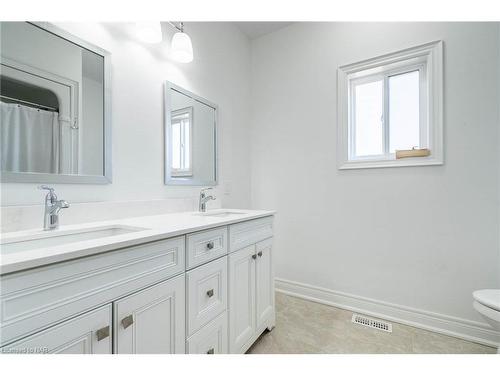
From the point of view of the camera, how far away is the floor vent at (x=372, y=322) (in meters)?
1.63

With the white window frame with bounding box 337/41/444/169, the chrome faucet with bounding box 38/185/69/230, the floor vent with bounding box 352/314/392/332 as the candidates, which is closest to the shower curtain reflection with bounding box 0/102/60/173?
the chrome faucet with bounding box 38/185/69/230

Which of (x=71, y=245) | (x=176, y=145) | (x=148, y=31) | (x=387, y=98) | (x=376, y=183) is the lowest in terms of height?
(x=71, y=245)

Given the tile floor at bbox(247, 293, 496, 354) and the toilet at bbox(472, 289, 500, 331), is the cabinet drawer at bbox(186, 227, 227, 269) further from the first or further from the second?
the toilet at bbox(472, 289, 500, 331)

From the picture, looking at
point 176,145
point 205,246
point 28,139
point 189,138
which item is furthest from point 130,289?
point 189,138

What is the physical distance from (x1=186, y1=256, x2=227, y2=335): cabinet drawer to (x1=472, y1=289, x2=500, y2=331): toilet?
1349 millimetres

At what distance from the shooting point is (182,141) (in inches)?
64.8

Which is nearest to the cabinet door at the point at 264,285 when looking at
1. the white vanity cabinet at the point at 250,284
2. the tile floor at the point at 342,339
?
the white vanity cabinet at the point at 250,284

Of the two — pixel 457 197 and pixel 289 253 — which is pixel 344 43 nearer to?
pixel 457 197

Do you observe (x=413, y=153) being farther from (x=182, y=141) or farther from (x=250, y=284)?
(x=182, y=141)

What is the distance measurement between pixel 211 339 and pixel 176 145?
118 centimetres

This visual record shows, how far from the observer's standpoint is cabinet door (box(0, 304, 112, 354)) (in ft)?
1.78

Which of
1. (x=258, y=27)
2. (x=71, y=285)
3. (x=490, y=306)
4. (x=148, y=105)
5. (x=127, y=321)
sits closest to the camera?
(x=71, y=285)

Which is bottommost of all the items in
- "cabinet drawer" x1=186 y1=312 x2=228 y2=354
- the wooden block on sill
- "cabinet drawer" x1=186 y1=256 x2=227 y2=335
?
"cabinet drawer" x1=186 y1=312 x2=228 y2=354

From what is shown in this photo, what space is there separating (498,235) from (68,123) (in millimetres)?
2515
